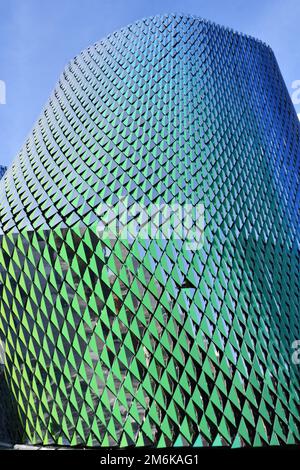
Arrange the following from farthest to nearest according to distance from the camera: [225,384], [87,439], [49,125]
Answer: [49,125] < [225,384] < [87,439]

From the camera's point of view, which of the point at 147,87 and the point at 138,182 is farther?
the point at 147,87

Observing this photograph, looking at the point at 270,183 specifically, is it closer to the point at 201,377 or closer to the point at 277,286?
the point at 277,286

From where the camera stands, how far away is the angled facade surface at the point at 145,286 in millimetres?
21156

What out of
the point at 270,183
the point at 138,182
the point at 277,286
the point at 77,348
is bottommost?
the point at 277,286

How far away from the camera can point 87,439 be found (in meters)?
20.7

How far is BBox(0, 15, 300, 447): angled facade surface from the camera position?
833 inches

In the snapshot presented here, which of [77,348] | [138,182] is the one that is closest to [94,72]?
[138,182]

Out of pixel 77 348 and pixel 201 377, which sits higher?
pixel 77 348

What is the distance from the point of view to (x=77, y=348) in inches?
865

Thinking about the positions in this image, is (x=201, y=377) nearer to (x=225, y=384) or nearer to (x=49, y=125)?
(x=225, y=384)

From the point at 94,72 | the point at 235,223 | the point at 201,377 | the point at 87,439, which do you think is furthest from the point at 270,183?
the point at 87,439

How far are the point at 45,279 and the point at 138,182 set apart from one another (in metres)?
10.5

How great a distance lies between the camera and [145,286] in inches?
902
